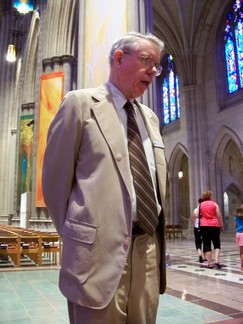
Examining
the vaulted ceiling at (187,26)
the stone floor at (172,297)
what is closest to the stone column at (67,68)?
the vaulted ceiling at (187,26)

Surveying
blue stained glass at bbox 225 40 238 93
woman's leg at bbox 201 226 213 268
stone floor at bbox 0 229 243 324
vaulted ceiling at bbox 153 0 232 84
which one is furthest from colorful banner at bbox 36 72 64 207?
vaulted ceiling at bbox 153 0 232 84

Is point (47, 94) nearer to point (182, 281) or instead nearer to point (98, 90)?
point (182, 281)

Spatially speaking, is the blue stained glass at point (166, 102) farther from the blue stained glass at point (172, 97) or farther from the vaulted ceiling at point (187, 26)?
the vaulted ceiling at point (187, 26)

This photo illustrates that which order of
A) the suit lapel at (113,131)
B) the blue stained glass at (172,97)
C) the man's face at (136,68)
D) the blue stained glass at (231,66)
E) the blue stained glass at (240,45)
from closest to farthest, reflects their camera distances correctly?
the suit lapel at (113,131) → the man's face at (136,68) → the blue stained glass at (240,45) → the blue stained glass at (231,66) → the blue stained glass at (172,97)

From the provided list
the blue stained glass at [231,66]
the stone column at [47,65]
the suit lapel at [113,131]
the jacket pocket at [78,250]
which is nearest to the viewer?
the jacket pocket at [78,250]

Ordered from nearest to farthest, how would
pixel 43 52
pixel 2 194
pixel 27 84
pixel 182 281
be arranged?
pixel 182 281 < pixel 43 52 < pixel 27 84 < pixel 2 194

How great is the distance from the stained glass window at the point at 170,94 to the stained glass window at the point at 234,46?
4.94 m

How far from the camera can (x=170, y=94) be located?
24.2m

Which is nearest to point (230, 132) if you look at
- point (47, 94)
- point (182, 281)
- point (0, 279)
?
point (47, 94)

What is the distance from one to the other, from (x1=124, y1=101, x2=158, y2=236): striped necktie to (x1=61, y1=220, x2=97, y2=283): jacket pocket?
223mm

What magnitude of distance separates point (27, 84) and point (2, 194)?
8381 mm

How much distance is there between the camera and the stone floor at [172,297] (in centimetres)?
354

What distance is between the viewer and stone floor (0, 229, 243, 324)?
11.6 ft

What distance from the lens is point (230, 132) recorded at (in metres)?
18.1
